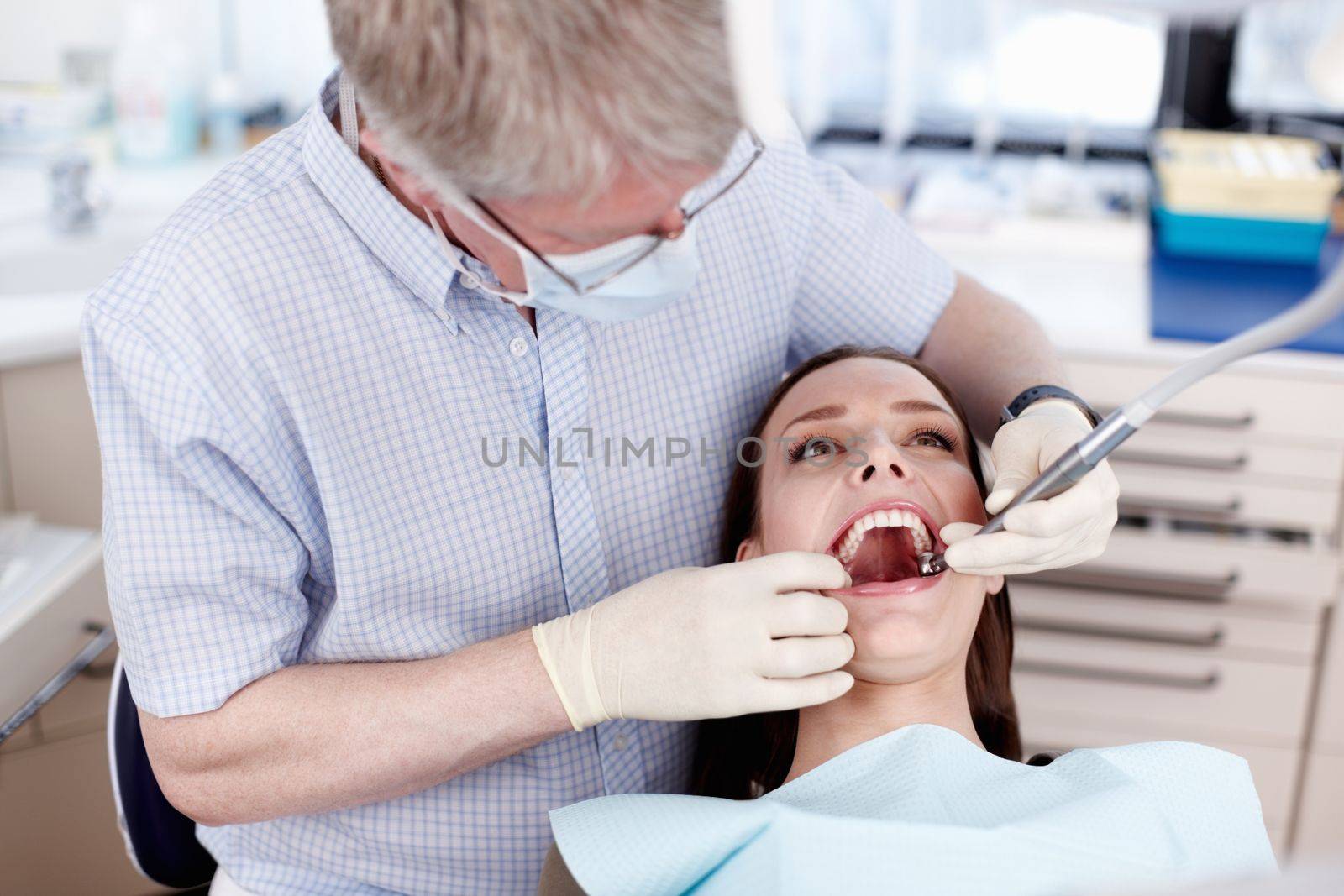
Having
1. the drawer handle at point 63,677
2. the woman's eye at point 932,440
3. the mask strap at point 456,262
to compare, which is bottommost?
the drawer handle at point 63,677

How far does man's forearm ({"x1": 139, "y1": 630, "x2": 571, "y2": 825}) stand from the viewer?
1177 millimetres

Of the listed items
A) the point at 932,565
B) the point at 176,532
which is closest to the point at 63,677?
the point at 176,532

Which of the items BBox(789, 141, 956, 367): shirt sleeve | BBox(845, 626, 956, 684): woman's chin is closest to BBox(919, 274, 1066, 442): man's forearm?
BBox(789, 141, 956, 367): shirt sleeve

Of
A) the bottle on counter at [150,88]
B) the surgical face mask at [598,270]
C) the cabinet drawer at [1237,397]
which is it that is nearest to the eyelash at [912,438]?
the surgical face mask at [598,270]

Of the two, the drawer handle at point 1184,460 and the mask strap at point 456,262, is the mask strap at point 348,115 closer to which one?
the mask strap at point 456,262

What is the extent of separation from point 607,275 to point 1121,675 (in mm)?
1548

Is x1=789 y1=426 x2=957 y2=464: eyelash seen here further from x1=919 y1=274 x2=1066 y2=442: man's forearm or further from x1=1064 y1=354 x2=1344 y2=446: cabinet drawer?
x1=1064 y1=354 x2=1344 y2=446: cabinet drawer

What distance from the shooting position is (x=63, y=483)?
2.09 meters

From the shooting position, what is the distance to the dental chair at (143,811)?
1.36 meters

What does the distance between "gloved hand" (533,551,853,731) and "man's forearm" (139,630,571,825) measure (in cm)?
4

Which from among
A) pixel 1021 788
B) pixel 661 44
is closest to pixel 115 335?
pixel 661 44

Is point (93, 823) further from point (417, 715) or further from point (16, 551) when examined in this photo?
point (417, 715)

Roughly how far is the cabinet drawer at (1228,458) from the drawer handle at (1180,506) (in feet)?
0.13

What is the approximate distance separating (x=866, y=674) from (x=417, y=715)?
18.4 inches
